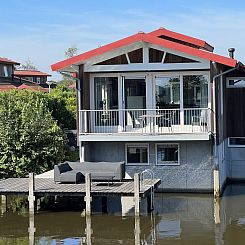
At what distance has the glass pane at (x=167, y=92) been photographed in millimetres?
19672

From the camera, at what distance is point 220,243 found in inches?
523

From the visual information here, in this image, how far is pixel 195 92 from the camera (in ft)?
64.2

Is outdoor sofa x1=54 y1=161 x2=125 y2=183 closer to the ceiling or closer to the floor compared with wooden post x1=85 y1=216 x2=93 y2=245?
closer to the ceiling

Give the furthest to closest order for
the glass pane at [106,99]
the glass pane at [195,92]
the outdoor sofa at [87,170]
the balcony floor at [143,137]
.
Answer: the glass pane at [106,99] < the glass pane at [195,92] < the balcony floor at [143,137] < the outdoor sofa at [87,170]

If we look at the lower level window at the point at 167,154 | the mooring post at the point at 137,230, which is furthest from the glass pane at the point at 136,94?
the mooring post at the point at 137,230

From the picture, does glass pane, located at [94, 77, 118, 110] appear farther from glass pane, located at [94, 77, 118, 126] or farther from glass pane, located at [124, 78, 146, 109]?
glass pane, located at [124, 78, 146, 109]

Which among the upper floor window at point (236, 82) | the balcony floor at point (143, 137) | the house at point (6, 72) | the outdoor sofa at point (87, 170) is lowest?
the outdoor sofa at point (87, 170)

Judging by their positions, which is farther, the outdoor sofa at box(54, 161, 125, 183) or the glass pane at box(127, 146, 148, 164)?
the glass pane at box(127, 146, 148, 164)

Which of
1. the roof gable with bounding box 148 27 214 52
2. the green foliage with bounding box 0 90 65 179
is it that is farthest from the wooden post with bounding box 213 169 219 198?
the green foliage with bounding box 0 90 65 179

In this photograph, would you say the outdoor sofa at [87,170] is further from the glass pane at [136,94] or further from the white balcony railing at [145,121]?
the glass pane at [136,94]

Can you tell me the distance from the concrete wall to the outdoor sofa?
173cm

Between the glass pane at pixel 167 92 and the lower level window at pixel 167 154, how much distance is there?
1.40 meters

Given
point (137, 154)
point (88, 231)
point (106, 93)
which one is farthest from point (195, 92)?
point (88, 231)

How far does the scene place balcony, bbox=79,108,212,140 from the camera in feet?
63.5
